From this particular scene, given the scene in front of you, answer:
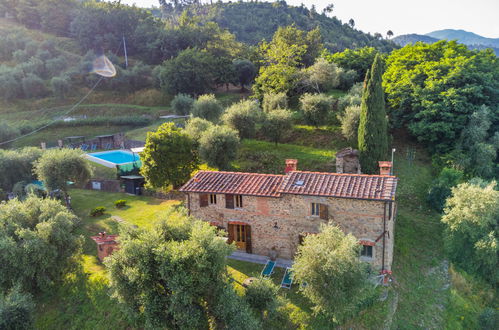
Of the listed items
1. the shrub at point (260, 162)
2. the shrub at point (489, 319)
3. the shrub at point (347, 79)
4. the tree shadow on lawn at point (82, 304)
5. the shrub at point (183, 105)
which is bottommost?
the shrub at point (489, 319)

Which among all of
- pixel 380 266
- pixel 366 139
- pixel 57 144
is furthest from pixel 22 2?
pixel 380 266

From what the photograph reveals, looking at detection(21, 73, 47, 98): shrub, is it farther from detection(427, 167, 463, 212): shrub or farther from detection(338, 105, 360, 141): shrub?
detection(427, 167, 463, 212): shrub

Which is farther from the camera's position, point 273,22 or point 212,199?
point 273,22

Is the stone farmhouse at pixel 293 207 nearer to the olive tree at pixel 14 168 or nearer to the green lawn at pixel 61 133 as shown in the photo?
the olive tree at pixel 14 168

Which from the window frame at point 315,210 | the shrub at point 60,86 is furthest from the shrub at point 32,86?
the window frame at point 315,210

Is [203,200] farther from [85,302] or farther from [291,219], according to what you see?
[85,302]

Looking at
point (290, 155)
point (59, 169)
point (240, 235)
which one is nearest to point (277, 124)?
point (290, 155)

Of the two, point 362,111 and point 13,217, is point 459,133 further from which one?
point 13,217
